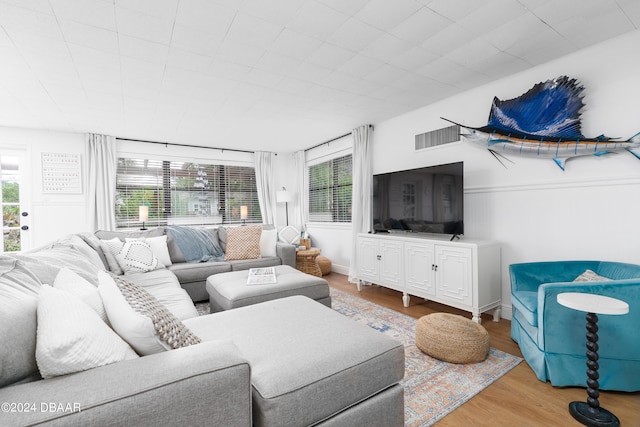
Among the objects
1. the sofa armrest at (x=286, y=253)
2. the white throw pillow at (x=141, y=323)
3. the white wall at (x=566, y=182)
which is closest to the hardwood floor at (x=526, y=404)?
the white wall at (x=566, y=182)

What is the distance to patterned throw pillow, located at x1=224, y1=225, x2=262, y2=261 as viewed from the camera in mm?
3869

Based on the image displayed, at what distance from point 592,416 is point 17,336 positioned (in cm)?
235

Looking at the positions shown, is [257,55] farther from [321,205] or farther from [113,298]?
[321,205]

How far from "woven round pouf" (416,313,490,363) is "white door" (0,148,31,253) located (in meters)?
5.24

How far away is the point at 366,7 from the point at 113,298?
2.01 m

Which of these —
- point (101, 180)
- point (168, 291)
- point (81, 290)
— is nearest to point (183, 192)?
point (101, 180)

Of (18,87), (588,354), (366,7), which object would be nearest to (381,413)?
(588,354)

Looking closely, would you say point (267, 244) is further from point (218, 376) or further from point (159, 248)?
point (218, 376)

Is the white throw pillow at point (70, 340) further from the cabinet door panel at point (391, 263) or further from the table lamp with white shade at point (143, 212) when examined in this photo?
the table lamp with white shade at point (143, 212)

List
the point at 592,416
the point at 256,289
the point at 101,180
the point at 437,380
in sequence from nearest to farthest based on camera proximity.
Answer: the point at 592,416
the point at 437,380
the point at 256,289
the point at 101,180

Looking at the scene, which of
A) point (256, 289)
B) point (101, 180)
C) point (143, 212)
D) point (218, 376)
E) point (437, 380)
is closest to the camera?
point (218, 376)

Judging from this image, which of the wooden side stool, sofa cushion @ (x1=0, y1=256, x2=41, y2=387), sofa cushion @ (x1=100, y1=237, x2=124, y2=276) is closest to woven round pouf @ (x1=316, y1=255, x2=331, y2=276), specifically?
the wooden side stool

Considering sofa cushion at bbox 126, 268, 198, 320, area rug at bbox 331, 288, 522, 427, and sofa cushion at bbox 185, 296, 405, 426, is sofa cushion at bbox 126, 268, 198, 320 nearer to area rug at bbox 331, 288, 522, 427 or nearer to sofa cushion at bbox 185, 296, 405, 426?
sofa cushion at bbox 185, 296, 405, 426

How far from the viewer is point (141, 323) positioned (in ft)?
3.14
